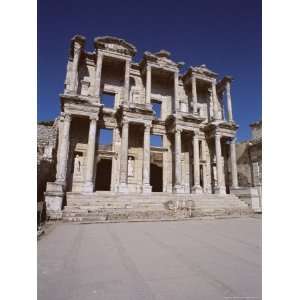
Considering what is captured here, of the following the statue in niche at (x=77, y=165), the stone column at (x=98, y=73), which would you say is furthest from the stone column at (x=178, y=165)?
the statue in niche at (x=77, y=165)

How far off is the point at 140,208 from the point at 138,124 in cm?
722

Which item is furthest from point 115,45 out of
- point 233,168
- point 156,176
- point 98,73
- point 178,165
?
point 233,168

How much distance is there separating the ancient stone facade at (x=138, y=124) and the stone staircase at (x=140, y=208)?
6.85 feet

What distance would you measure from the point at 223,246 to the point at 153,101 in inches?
676

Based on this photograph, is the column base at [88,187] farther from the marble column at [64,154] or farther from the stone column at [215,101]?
the stone column at [215,101]

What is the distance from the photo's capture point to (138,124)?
17156 millimetres

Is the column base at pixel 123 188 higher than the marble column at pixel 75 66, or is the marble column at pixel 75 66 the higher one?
the marble column at pixel 75 66

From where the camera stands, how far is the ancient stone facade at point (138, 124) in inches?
622

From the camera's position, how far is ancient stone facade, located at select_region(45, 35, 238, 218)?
51.8 ft

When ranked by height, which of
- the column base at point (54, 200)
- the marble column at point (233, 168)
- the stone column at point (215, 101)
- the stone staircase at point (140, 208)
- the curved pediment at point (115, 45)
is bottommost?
the stone staircase at point (140, 208)

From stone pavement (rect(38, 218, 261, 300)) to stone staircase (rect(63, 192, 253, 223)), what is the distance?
519cm

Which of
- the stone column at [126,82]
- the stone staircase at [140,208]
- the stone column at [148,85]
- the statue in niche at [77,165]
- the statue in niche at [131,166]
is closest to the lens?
the stone staircase at [140,208]
